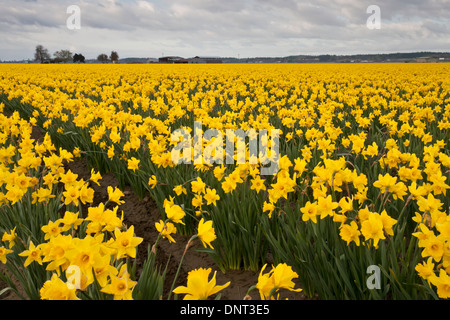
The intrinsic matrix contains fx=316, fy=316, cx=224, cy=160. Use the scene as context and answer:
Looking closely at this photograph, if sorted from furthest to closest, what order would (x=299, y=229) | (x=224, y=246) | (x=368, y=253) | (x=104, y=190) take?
(x=104, y=190), (x=224, y=246), (x=299, y=229), (x=368, y=253)

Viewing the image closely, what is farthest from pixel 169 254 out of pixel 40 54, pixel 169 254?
pixel 40 54

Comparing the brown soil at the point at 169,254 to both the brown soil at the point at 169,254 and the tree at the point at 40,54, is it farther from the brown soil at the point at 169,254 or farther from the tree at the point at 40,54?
the tree at the point at 40,54

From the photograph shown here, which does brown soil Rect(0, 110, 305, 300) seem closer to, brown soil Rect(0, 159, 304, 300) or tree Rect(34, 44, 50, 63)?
brown soil Rect(0, 159, 304, 300)

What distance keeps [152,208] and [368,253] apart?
329 centimetres

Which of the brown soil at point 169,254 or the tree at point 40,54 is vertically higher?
the tree at point 40,54

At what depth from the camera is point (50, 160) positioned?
3.43 meters

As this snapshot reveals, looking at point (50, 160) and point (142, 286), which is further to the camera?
point (50, 160)

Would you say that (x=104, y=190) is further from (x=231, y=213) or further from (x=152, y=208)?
(x=231, y=213)

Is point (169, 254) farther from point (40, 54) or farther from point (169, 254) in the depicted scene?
point (40, 54)

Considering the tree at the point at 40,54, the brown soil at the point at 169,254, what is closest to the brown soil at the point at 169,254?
the brown soil at the point at 169,254

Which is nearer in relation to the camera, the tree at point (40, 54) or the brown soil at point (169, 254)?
the brown soil at point (169, 254)
